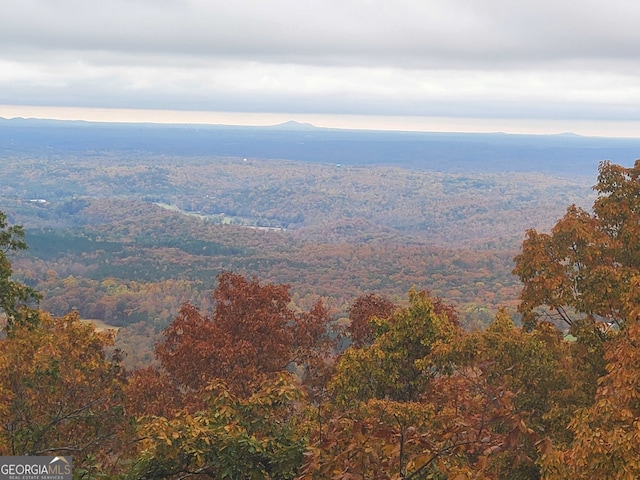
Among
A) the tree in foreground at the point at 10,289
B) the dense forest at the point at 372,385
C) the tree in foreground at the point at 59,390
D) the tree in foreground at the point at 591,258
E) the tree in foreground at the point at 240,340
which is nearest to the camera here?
the dense forest at the point at 372,385

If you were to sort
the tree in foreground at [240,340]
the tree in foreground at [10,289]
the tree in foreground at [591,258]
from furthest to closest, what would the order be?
the tree in foreground at [240,340], the tree in foreground at [10,289], the tree in foreground at [591,258]

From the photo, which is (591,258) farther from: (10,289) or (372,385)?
(10,289)

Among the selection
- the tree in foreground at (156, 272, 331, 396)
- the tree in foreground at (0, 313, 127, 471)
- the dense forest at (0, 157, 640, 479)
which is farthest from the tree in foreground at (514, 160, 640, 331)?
the tree in foreground at (0, 313, 127, 471)

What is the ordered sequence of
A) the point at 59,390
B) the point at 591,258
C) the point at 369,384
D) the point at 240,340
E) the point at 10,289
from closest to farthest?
the point at 591,258, the point at 10,289, the point at 369,384, the point at 59,390, the point at 240,340

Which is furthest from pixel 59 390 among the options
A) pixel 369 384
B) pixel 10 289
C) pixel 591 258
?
pixel 591 258

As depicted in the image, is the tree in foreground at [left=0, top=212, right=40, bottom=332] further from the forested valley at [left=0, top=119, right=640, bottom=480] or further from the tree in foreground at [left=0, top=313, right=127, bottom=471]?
the tree in foreground at [left=0, top=313, right=127, bottom=471]

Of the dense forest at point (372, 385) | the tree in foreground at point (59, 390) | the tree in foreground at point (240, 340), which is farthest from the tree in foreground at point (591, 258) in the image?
the tree in foreground at point (59, 390)

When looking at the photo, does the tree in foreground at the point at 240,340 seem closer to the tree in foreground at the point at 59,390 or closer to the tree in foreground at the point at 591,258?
the tree in foreground at the point at 59,390

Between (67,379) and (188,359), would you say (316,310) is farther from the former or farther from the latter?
(67,379)

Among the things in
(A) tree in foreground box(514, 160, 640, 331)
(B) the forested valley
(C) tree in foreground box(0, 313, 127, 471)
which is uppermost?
(A) tree in foreground box(514, 160, 640, 331)
